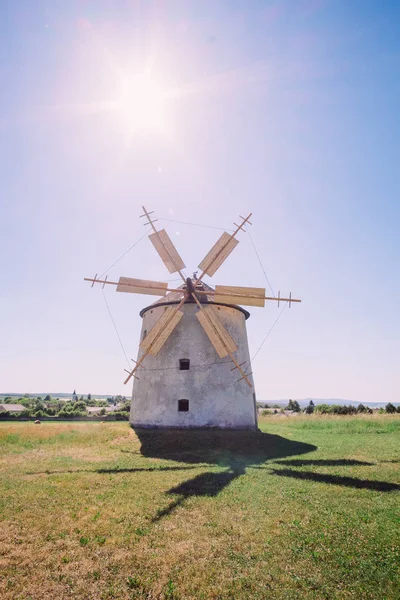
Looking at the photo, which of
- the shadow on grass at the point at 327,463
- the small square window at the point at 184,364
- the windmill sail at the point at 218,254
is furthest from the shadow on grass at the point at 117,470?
the windmill sail at the point at 218,254

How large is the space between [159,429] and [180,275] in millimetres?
8532

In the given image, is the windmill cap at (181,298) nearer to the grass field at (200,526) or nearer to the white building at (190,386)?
the white building at (190,386)

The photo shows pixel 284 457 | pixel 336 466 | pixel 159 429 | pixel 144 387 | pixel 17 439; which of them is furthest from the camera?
pixel 144 387

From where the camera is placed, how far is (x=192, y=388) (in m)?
18.2

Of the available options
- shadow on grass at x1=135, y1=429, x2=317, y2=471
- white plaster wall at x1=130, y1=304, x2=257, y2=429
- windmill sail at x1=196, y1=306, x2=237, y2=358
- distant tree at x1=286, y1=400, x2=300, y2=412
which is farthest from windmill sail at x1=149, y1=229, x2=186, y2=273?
distant tree at x1=286, y1=400, x2=300, y2=412

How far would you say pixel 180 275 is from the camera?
19594 mm

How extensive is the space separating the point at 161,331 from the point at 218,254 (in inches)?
220

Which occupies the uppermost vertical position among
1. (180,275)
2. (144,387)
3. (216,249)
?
(216,249)

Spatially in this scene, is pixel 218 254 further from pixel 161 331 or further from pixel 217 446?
pixel 217 446

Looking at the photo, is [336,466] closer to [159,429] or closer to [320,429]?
[159,429]

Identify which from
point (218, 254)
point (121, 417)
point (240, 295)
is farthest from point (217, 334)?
point (121, 417)

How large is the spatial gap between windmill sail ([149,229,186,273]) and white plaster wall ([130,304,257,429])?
245 cm

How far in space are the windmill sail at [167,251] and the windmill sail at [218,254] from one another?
1422 mm

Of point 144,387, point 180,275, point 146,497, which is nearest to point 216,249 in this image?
point 180,275
